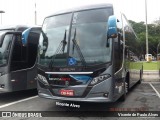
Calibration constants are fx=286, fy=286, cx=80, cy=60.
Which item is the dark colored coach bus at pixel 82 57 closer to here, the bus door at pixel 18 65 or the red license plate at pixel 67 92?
the red license plate at pixel 67 92

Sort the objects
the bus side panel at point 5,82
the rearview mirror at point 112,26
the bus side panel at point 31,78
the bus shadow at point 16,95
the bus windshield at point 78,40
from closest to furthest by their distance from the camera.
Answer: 1. the rearview mirror at point 112,26
2. the bus windshield at point 78,40
3. the bus side panel at point 5,82
4. the bus side panel at point 31,78
5. the bus shadow at point 16,95

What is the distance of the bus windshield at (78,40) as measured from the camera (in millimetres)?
7730

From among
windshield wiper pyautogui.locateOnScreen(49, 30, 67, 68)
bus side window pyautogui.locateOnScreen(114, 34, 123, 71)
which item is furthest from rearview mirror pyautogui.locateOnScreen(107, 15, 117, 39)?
windshield wiper pyautogui.locateOnScreen(49, 30, 67, 68)

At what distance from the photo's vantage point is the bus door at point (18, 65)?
10.7m

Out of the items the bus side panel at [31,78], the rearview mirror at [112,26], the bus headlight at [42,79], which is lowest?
the bus side panel at [31,78]

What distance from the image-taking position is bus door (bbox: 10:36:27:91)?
35.0 ft

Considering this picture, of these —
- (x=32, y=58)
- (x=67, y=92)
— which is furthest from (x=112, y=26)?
(x=32, y=58)

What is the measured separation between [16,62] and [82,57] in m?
3.96

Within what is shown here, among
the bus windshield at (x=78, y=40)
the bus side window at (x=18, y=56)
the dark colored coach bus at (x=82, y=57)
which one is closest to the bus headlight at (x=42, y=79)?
the dark colored coach bus at (x=82, y=57)

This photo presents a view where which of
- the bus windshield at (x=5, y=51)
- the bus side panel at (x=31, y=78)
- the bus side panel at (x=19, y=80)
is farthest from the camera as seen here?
the bus side panel at (x=31, y=78)

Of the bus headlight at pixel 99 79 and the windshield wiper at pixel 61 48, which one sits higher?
the windshield wiper at pixel 61 48

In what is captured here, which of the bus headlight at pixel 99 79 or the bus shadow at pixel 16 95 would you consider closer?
A: the bus headlight at pixel 99 79

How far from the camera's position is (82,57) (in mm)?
7758

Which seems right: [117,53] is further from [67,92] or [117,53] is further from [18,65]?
[18,65]
